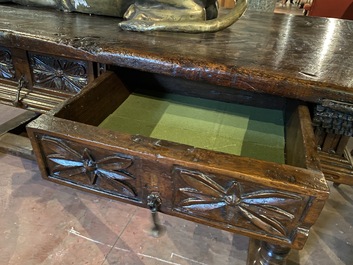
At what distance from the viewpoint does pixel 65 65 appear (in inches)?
30.0

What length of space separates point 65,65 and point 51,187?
673 millimetres

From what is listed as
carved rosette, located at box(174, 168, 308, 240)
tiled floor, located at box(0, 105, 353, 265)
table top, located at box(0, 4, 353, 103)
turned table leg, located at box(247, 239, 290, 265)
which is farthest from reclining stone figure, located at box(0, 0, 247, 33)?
tiled floor, located at box(0, 105, 353, 265)

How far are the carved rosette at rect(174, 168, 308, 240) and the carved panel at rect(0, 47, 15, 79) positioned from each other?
65 cm

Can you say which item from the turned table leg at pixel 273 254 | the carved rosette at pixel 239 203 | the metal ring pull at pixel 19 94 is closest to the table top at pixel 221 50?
the metal ring pull at pixel 19 94

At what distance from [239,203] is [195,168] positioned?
10cm

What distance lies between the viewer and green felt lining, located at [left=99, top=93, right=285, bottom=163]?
26.2 inches

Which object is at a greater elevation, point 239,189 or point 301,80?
point 301,80

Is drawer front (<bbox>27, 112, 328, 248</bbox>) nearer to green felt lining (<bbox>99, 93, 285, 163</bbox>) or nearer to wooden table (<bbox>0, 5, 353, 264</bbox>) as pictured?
wooden table (<bbox>0, 5, 353, 264</bbox>)

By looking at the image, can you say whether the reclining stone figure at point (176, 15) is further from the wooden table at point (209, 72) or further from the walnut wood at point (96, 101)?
the walnut wood at point (96, 101)

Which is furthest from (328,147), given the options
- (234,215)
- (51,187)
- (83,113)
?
(51,187)

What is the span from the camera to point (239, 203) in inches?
18.4

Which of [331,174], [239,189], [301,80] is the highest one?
[301,80]

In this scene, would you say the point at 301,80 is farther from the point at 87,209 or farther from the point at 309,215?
the point at 87,209

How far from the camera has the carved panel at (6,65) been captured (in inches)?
32.1
